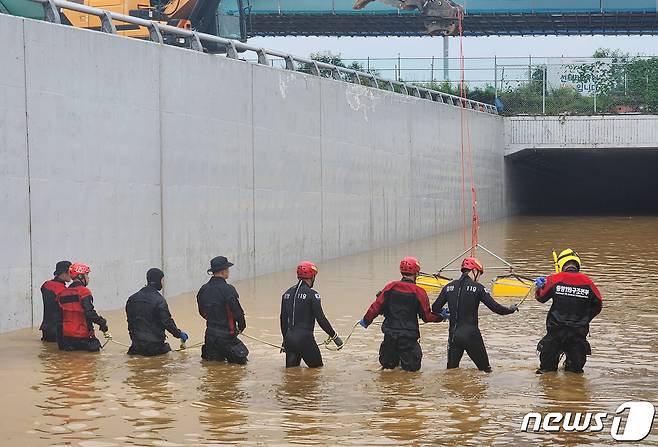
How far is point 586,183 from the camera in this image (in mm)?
53938

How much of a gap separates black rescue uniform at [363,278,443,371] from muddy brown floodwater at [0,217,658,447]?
0.81 feet

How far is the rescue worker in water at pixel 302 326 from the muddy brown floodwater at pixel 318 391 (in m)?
0.23

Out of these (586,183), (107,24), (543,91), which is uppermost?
(543,91)

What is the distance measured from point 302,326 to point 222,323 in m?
1.02

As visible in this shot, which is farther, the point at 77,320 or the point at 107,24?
the point at 107,24

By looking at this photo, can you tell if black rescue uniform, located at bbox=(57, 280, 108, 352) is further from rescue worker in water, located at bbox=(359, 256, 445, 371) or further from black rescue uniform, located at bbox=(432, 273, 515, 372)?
black rescue uniform, located at bbox=(432, 273, 515, 372)

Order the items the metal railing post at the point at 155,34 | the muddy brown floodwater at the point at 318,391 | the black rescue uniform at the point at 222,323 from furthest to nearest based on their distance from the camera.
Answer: the metal railing post at the point at 155,34 < the black rescue uniform at the point at 222,323 < the muddy brown floodwater at the point at 318,391

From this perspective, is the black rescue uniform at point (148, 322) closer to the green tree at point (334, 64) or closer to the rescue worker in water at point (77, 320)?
the rescue worker in water at point (77, 320)

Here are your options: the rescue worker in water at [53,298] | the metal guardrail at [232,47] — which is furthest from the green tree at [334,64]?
the rescue worker in water at [53,298]

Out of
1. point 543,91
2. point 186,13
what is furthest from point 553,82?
point 186,13

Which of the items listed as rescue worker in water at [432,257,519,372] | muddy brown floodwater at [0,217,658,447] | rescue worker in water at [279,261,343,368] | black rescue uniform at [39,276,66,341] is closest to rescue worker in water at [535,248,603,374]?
muddy brown floodwater at [0,217,658,447]

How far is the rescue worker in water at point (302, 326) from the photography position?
43.9ft

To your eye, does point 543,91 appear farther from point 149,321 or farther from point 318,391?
point 318,391

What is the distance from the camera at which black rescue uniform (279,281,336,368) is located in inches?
527
